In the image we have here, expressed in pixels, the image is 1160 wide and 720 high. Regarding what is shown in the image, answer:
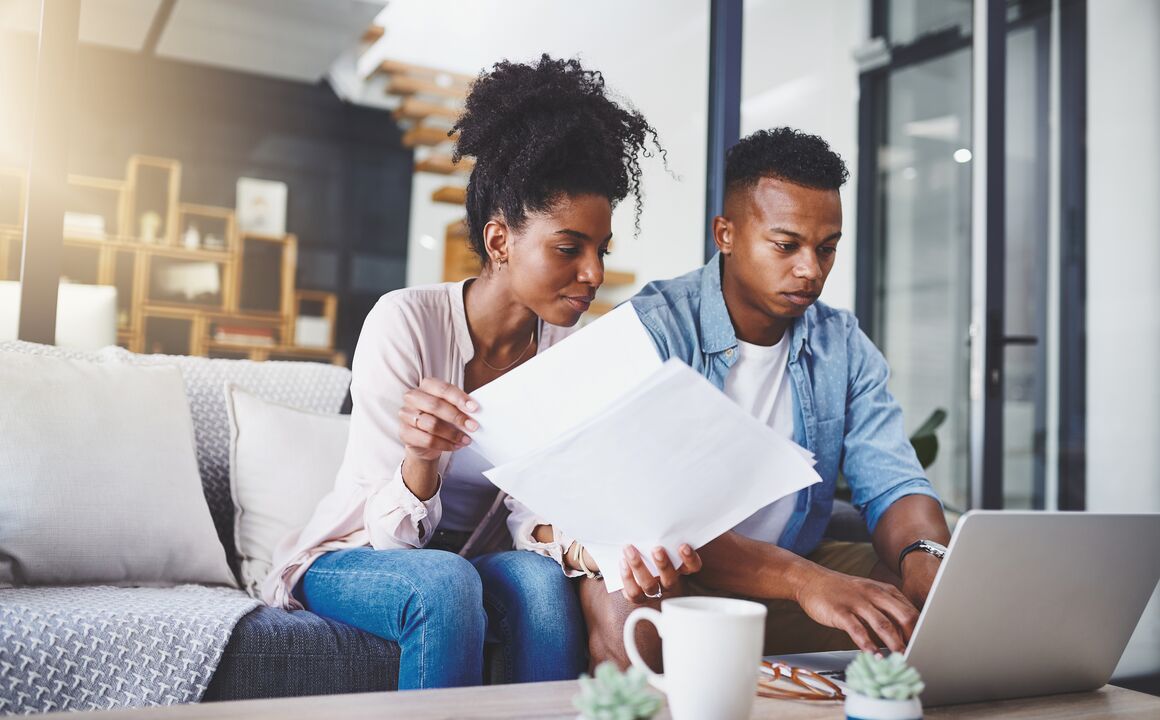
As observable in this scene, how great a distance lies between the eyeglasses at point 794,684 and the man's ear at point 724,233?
0.84 m

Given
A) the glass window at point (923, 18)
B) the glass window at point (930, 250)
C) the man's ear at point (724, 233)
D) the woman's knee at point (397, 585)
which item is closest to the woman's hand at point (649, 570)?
the woman's knee at point (397, 585)

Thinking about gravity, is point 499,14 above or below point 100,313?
above

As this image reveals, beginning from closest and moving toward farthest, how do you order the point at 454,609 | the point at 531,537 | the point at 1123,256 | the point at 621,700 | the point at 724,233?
the point at 621,700 < the point at 454,609 < the point at 531,537 < the point at 724,233 < the point at 1123,256

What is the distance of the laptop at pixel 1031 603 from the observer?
0.81 m

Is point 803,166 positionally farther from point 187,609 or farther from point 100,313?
point 100,313

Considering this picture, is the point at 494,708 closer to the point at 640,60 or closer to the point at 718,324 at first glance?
the point at 718,324

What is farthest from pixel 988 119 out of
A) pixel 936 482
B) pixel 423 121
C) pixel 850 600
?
pixel 850 600

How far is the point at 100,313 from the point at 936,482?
8.20 feet

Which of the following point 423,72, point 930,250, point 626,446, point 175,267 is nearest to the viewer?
point 626,446

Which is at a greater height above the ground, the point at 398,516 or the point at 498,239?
the point at 498,239

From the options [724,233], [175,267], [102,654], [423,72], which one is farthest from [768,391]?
[175,267]

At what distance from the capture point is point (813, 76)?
10.4 feet

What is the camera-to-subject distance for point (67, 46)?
198cm

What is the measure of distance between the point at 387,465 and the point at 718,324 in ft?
1.88
